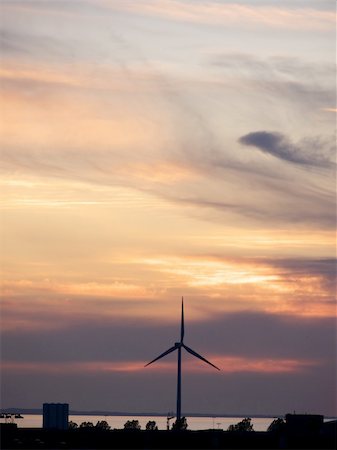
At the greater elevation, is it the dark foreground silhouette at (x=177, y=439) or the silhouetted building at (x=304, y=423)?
the silhouetted building at (x=304, y=423)

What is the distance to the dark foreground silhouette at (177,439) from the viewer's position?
16788cm

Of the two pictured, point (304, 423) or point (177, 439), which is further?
point (304, 423)

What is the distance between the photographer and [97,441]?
596 feet

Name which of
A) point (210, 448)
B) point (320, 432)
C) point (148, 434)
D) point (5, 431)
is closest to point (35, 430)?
point (5, 431)

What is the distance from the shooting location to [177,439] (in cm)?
17900

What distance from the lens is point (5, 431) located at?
18338cm

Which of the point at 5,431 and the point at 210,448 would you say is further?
the point at 5,431

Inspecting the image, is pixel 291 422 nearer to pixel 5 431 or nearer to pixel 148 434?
pixel 148 434

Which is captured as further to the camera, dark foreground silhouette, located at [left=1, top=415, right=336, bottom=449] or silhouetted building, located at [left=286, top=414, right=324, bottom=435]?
silhouetted building, located at [left=286, top=414, right=324, bottom=435]

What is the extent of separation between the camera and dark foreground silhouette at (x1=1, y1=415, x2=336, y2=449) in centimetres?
16788

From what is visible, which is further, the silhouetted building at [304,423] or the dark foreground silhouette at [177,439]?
the silhouetted building at [304,423]

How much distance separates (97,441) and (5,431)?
15825mm

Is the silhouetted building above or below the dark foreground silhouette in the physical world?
above

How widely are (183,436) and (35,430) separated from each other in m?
28.1
